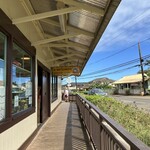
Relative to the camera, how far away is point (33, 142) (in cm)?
640

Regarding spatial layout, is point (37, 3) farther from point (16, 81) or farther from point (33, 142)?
point (33, 142)

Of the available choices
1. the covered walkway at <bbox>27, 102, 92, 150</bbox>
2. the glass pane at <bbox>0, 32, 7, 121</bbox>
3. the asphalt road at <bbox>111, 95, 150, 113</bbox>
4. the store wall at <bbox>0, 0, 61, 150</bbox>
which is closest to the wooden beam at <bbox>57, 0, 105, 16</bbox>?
the store wall at <bbox>0, 0, 61, 150</bbox>

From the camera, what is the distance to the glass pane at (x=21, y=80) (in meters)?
4.94

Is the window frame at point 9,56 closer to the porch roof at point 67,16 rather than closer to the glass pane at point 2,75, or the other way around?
the glass pane at point 2,75

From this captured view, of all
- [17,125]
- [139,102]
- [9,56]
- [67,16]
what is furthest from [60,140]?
[139,102]

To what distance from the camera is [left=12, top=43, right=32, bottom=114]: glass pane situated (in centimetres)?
494

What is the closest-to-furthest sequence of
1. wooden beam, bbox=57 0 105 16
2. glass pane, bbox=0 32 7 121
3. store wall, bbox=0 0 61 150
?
glass pane, bbox=0 32 7 121 → store wall, bbox=0 0 61 150 → wooden beam, bbox=57 0 105 16

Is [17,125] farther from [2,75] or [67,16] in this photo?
[67,16]

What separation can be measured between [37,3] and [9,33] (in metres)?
1.42

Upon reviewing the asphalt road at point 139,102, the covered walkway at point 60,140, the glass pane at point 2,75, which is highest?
the glass pane at point 2,75

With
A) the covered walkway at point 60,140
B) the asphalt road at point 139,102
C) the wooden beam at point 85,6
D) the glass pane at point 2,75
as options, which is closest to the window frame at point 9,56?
the glass pane at point 2,75

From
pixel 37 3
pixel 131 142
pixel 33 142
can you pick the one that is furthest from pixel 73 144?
pixel 131 142

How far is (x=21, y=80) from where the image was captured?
5715mm

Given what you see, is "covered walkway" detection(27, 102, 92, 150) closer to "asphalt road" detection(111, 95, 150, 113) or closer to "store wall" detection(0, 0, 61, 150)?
"store wall" detection(0, 0, 61, 150)
